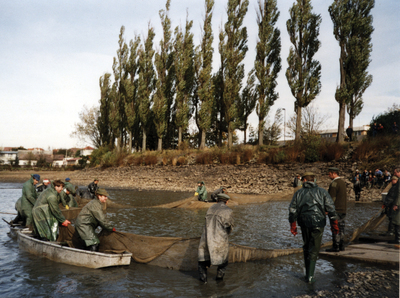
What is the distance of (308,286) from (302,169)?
20.0m

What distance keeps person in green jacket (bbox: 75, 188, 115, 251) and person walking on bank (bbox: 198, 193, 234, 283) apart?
2.30 m

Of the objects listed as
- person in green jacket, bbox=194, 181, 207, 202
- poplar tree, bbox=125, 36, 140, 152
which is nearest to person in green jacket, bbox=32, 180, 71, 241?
person in green jacket, bbox=194, 181, 207, 202

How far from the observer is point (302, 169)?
24719 millimetres

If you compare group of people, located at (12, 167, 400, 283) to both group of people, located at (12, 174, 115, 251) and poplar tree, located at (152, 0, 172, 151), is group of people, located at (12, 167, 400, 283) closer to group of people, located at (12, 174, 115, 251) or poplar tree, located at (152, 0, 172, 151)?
group of people, located at (12, 174, 115, 251)

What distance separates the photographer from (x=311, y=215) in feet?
19.1

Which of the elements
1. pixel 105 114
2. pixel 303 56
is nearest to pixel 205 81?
pixel 303 56

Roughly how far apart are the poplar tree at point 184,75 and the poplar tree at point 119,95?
34.1 feet

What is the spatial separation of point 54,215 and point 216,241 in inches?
177

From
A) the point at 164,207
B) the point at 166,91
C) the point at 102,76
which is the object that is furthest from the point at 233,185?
the point at 102,76

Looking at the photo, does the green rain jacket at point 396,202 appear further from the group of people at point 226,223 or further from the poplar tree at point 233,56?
the poplar tree at point 233,56

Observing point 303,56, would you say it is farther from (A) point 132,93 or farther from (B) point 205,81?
(A) point 132,93

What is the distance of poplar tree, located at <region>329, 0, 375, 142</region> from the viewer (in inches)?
1057

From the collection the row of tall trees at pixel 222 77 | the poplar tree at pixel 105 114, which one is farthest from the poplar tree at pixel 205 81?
the poplar tree at pixel 105 114

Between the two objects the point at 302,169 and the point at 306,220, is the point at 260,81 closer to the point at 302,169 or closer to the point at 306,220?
the point at 302,169
